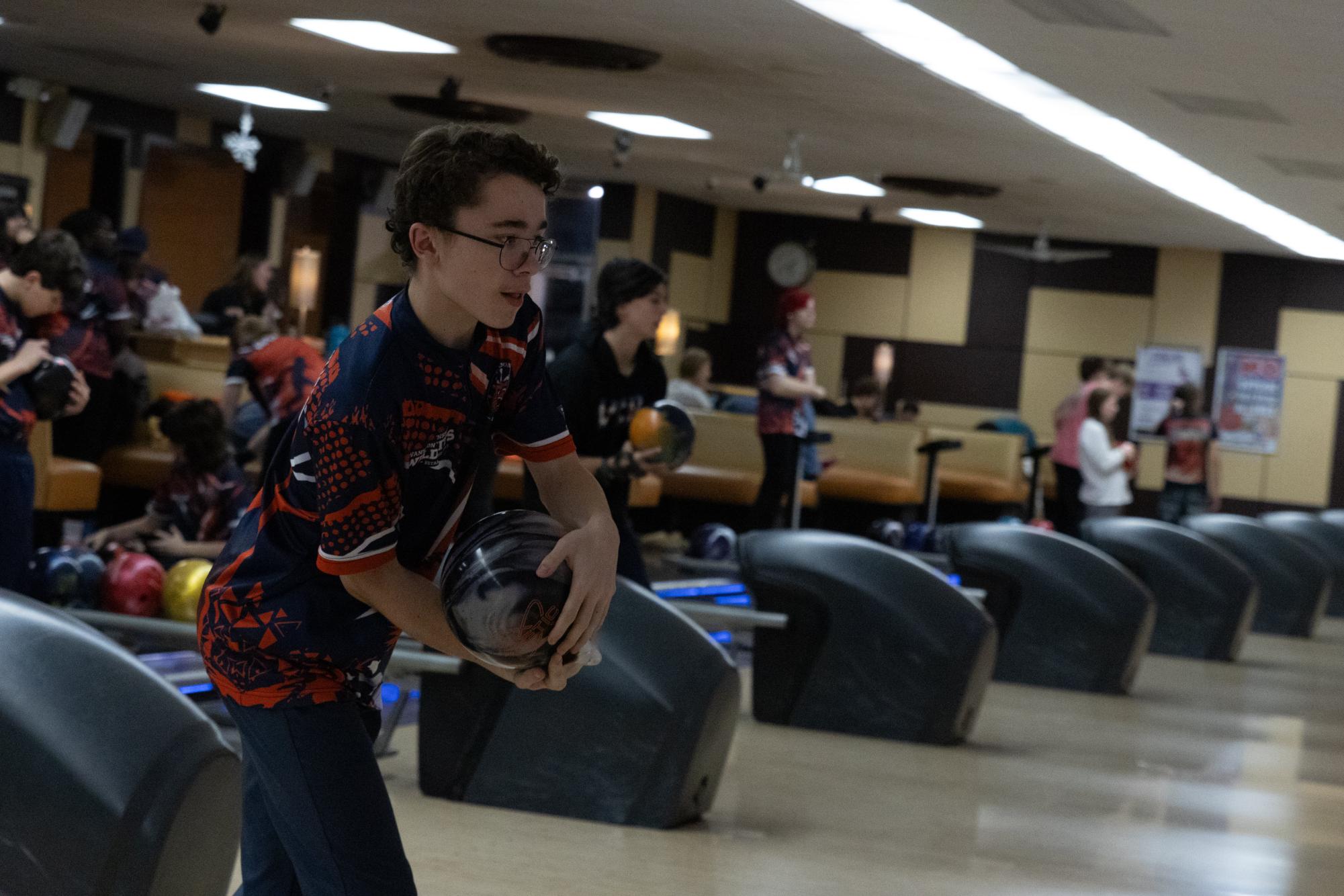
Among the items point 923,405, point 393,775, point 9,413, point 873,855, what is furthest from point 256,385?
point 923,405

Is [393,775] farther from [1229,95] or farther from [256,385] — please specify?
[1229,95]

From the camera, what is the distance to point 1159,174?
10.8 meters

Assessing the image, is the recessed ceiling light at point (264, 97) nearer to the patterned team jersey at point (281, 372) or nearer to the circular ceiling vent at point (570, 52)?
the circular ceiling vent at point (570, 52)

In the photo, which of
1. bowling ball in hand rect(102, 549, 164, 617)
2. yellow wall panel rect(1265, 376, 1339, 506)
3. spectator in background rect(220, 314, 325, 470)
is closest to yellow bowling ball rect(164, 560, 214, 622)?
bowling ball in hand rect(102, 549, 164, 617)

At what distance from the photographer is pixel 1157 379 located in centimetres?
1655

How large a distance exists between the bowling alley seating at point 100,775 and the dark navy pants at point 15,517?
235 cm

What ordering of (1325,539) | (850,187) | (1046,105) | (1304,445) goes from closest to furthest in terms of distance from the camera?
1. (1046,105)
2. (1325,539)
3. (850,187)
4. (1304,445)

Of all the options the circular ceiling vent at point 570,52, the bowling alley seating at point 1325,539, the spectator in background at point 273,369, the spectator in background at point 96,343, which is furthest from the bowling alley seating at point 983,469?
the spectator in background at point 273,369

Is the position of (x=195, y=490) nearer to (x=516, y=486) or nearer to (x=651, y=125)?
(x=516, y=486)

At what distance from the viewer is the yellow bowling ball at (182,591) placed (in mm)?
4719

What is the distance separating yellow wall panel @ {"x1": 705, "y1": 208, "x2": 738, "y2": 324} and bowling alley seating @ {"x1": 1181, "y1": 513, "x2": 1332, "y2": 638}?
7.44m

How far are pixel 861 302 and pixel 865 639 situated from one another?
11.8 meters

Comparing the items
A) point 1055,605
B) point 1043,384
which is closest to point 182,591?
point 1055,605

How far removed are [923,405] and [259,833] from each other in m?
15.4
